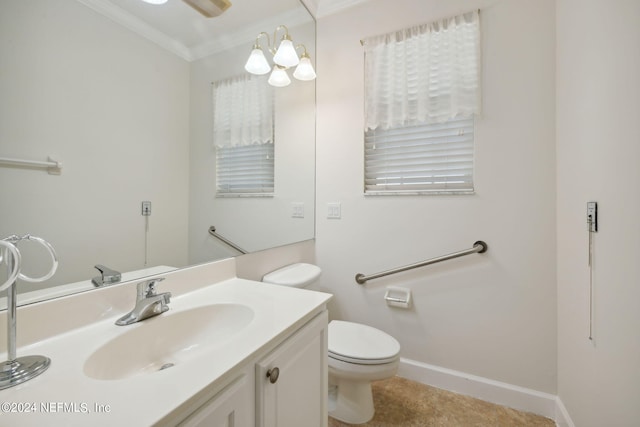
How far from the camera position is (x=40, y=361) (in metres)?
0.60

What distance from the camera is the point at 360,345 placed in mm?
1364

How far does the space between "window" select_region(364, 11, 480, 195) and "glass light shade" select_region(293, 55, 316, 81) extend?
0.38 meters

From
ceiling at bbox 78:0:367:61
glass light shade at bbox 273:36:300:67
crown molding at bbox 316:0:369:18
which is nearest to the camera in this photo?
ceiling at bbox 78:0:367:61

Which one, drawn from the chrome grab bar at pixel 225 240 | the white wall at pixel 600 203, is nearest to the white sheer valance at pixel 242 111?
the chrome grab bar at pixel 225 240

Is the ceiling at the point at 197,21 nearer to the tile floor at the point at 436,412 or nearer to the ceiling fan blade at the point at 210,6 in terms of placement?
the ceiling fan blade at the point at 210,6

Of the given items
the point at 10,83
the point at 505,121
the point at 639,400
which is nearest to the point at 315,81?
the point at 505,121

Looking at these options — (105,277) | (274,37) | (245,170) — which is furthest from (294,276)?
(274,37)

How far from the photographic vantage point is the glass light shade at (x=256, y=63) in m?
1.48

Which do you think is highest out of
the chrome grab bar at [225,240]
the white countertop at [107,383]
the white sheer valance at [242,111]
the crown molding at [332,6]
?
the crown molding at [332,6]

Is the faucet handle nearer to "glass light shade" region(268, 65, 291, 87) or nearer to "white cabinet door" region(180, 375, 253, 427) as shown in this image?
"white cabinet door" region(180, 375, 253, 427)

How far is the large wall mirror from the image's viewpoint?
720mm

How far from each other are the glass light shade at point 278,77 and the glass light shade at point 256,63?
0.13 meters

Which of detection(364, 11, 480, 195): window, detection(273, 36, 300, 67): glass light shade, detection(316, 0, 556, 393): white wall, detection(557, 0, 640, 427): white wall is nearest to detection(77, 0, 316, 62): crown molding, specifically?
detection(273, 36, 300, 67): glass light shade

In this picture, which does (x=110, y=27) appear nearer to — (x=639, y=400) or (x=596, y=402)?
(x=639, y=400)
